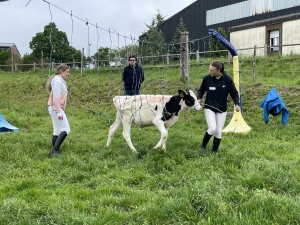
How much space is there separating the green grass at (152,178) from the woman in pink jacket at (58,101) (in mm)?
251

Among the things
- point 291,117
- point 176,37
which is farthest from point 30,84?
point 176,37

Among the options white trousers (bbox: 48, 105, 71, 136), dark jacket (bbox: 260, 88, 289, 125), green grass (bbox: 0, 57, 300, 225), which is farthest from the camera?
dark jacket (bbox: 260, 88, 289, 125)

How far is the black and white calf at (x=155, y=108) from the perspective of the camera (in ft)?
20.4

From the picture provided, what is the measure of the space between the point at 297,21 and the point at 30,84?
17.3 meters

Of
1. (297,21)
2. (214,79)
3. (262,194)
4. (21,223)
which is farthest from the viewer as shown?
(297,21)

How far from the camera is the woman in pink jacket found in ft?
19.1

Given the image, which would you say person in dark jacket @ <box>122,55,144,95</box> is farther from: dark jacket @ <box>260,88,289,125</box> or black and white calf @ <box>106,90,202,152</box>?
dark jacket @ <box>260,88,289,125</box>

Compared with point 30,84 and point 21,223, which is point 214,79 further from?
point 30,84

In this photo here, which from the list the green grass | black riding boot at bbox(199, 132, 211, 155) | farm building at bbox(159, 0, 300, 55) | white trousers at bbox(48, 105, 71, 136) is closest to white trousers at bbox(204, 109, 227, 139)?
black riding boot at bbox(199, 132, 211, 155)

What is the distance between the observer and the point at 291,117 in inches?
346

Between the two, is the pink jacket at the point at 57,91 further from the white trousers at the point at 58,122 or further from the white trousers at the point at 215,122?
the white trousers at the point at 215,122

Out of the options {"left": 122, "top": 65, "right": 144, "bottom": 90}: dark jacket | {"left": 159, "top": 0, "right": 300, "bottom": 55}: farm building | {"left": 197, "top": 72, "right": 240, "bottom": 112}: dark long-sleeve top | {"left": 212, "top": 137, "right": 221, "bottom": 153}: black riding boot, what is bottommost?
{"left": 212, "top": 137, "right": 221, "bottom": 153}: black riding boot

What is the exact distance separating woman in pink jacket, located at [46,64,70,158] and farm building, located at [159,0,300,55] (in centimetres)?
1582

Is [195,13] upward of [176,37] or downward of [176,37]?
upward
